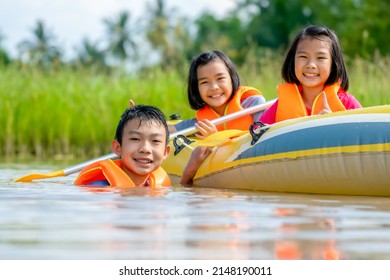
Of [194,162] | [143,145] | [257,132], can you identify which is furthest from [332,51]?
[143,145]

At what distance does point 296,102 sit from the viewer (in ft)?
20.9

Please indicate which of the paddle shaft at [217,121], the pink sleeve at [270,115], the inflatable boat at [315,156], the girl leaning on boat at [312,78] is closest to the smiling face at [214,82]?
the paddle shaft at [217,121]

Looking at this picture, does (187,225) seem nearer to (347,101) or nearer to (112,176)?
(112,176)

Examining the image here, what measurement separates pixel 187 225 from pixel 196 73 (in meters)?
3.36

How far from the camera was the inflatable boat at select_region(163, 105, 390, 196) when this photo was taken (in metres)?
5.31

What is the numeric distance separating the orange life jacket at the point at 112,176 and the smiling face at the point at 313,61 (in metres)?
1.14

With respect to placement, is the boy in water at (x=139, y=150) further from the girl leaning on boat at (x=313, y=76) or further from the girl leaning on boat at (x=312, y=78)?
the girl leaning on boat at (x=313, y=76)

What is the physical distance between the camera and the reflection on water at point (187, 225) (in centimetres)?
325

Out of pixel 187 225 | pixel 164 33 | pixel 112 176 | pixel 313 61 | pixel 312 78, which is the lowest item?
pixel 187 225

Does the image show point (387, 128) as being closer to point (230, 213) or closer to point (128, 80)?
point (230, 213)

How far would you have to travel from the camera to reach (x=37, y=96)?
11656mm

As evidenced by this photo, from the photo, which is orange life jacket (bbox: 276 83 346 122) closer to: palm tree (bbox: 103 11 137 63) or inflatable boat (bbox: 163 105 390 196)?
inflatable boat (bbox: 163 105 390 196)

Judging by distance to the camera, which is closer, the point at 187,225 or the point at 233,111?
the point at 187,225

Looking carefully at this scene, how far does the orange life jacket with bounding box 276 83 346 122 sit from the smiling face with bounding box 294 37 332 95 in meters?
0.09
